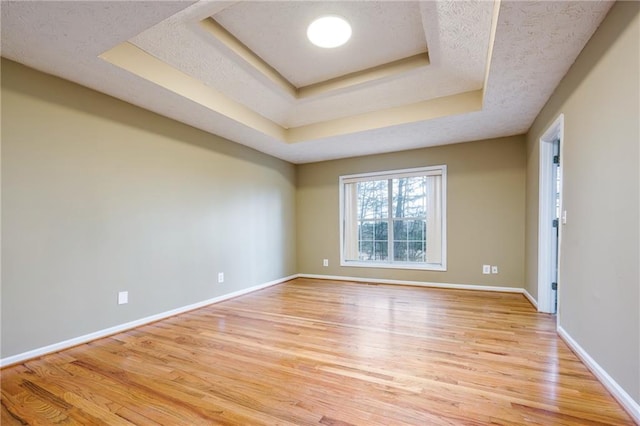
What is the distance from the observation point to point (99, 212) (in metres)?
2.65

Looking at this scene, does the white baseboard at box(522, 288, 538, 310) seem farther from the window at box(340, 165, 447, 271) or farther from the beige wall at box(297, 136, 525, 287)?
the window at box(340, 165, 447, 271)

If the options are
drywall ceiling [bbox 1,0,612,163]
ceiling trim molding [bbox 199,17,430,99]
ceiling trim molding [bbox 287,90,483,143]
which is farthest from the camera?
ceiling trim molding [bbox 287,90,483,143]

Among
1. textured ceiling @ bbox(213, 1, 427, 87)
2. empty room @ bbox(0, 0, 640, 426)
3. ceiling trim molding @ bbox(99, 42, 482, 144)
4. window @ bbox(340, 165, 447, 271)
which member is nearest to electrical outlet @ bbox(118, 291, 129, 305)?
empty room @ bbox(0, 0, 640, 426)

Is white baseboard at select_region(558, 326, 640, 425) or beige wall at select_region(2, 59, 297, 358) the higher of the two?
beige wall at select_region(2, 59, 297, 358)

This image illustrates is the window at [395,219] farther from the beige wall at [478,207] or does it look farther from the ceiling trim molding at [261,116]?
the ceiling trim molding at [261,116]

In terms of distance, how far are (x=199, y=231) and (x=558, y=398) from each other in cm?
354

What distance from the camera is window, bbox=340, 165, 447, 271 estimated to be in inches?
182

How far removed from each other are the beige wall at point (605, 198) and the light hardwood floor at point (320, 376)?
29 centimetres

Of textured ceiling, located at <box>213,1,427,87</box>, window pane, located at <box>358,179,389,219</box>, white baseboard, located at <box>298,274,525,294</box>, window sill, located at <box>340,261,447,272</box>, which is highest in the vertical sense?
textured ceiling, located at <box>213,1,427,87</box>

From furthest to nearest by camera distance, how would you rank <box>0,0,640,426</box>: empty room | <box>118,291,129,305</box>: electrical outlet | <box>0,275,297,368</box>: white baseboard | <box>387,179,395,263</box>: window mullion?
<box>387,179,395,263</box>: window mullion
<box>118,291,129,305</box>: electrical outlet
<box>0,275,297,368</box>: white baseboard
<box>0,0,640,426</box>: empty room

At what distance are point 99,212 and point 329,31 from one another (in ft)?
8.47

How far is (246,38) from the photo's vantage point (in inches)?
104

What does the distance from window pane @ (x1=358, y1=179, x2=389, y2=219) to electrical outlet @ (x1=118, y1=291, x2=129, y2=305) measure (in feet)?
12.0

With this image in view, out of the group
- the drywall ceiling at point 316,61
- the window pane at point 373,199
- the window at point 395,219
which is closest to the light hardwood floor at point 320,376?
the window at point 395,219
